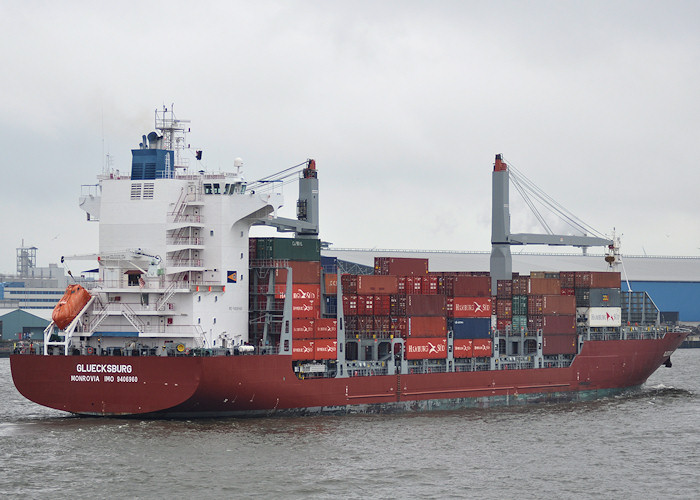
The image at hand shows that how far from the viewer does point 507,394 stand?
5425 cm

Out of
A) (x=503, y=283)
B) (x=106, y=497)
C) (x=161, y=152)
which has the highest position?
(x=161, y=152)

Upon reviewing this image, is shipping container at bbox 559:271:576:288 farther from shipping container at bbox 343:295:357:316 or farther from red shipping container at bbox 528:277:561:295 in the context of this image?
shipping container at bbox 343:295:357:316

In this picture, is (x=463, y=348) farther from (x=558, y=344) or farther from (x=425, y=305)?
(x=558, y=344)

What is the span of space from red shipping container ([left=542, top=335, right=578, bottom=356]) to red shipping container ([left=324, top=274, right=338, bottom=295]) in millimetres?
13654

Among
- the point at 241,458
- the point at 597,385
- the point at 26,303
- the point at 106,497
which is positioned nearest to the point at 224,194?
the point at 241,458

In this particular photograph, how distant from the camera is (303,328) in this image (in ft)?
150

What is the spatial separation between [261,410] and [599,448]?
44.7ft

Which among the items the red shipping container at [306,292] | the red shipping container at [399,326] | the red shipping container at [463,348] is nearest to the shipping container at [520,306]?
the red shipping container at [463,348]

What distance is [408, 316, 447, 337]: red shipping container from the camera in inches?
1959

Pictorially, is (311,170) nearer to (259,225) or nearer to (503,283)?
(259,225)

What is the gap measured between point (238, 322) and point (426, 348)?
9.76 meters

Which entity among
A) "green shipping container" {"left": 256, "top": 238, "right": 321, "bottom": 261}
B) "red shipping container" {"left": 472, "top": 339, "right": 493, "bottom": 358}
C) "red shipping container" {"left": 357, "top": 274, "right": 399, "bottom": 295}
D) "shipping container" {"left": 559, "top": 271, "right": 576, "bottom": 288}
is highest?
"green shipping container" {"left": 256, "top": 238, "right": 321, "bottom": 261}

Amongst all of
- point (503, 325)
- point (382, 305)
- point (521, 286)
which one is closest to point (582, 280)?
point (521, 286)

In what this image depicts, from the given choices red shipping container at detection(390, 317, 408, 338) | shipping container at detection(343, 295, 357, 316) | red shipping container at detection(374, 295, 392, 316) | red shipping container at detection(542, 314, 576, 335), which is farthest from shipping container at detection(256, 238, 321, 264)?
red shipping container at detection(542, 314, 576, 335)
